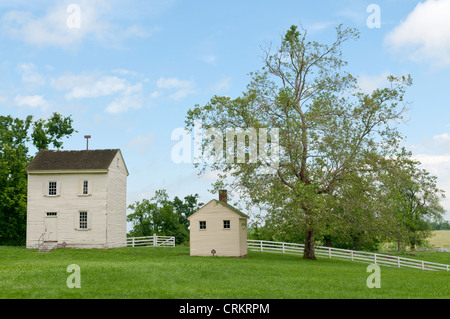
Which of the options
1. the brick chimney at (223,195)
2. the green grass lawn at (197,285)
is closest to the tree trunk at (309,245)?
the brick chimney at (223,195)

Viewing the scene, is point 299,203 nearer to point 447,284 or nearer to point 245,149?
point 245,149

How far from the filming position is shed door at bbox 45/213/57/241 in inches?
1630

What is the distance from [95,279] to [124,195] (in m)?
28.2

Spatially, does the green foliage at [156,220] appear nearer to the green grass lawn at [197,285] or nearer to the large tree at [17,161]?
the large tree at [17,161]

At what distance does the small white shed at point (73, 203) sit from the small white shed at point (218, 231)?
8090 mm

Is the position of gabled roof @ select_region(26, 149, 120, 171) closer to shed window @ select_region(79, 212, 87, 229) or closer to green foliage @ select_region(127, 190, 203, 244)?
shed window @ select_region(79, 212, 87, 229)

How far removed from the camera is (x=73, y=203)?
1645 inches

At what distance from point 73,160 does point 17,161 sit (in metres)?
9.84

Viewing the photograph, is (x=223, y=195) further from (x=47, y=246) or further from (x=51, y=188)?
(x=51, y=188)

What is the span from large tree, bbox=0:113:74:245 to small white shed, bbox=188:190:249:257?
68.0ft

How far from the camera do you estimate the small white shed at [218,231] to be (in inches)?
1496

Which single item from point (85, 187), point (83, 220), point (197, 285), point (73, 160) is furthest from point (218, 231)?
point (197, 285)

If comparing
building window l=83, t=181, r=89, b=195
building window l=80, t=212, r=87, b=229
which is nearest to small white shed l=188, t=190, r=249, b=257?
building window l=80, t=212, r=87, b=229

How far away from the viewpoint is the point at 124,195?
46062mm
